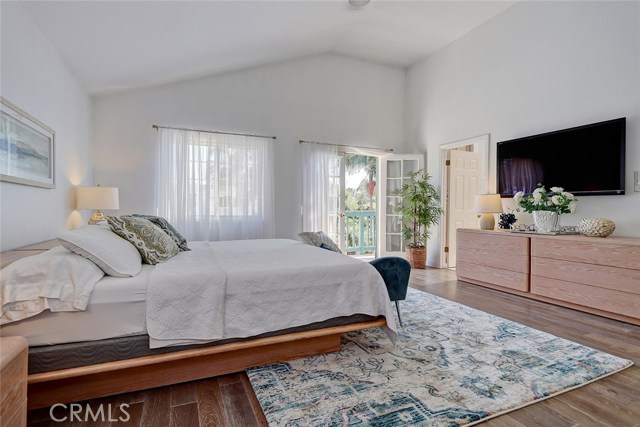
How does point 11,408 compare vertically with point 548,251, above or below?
below

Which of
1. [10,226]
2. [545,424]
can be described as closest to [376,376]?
[545,424]

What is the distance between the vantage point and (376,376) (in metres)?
1.95

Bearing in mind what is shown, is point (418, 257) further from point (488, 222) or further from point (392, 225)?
point (488, 222)

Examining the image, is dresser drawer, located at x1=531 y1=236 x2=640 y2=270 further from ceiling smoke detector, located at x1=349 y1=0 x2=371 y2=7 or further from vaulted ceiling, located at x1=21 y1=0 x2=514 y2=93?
ceiling smoke detector, located at x1=349 y1=0 x2=371 y2=7

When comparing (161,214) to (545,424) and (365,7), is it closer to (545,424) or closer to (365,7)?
(365,7)

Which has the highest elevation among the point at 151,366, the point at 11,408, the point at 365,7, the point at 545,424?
the point at 365,7

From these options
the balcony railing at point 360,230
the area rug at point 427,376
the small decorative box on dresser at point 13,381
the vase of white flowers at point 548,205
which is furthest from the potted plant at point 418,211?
the small decorative box on dresser at point 13,381

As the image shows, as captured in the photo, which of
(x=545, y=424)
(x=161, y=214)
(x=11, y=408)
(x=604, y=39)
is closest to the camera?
(x=11, y=408)

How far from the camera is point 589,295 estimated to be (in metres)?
3.09

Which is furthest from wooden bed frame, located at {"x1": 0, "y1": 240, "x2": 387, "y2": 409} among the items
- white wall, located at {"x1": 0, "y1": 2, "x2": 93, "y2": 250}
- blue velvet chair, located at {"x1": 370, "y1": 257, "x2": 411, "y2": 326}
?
blue velvet chair, located at {"x1": 370, "y1": 257, "x2": 411, "y2": 326}

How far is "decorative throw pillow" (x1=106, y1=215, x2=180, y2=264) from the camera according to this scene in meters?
2.20

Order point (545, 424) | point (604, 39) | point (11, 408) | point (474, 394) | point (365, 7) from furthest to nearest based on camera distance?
point (365, 7), point (604, 39), point (474, 394), point (545, 424), point (11, 408)

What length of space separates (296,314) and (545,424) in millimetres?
1358

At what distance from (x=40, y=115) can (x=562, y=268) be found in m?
4.85
